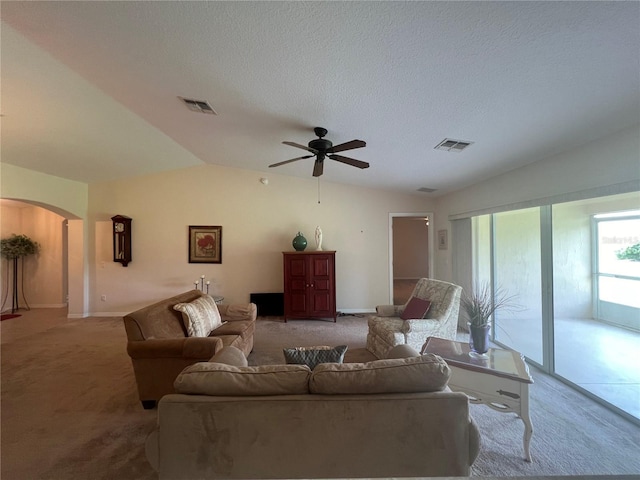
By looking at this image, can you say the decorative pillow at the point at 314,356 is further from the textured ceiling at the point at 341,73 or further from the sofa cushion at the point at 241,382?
the textured ceiling at the point at 341,73

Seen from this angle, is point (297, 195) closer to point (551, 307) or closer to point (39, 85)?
point (39, 85)

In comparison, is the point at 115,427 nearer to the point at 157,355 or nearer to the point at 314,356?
the point at 157,355

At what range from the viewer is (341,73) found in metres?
2.02

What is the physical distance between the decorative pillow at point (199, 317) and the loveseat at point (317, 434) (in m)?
1.54

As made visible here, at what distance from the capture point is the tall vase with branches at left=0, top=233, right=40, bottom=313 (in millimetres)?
5699

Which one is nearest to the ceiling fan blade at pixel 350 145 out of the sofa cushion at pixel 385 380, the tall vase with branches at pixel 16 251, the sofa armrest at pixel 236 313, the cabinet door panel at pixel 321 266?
the sofa cushion at pixel 385 380

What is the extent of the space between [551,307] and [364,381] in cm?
290

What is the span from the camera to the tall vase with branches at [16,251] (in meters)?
5.70

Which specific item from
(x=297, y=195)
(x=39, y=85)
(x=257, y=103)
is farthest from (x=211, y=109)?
(x=297, y=195)

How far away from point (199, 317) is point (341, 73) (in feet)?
8.92

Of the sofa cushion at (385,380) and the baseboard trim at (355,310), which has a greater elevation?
the sofa cushion at (385,380)

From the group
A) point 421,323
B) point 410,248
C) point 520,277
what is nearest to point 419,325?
point 421,323

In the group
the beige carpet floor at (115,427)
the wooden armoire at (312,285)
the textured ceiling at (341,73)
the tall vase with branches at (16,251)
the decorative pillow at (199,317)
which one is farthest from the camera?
the tall vase with branches at (16,251)

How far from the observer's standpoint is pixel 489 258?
4062 mm
